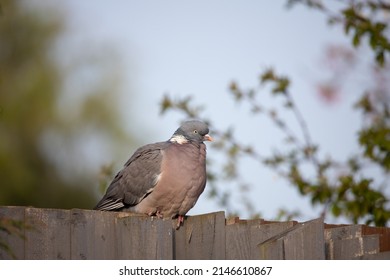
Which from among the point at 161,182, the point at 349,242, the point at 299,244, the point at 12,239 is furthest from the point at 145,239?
the point at 161,182

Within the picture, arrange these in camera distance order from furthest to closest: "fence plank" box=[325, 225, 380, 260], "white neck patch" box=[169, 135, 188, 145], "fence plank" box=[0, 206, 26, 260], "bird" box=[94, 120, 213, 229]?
"white neck patch" box=[169, 135, 188, 145]
"bird" box=[94, 120, 213, 229]
"fence plank" box=[325, 225, 380, 260]
"fence plank" box=[0, 206, 26, 260]

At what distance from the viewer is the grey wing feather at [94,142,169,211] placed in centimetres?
553

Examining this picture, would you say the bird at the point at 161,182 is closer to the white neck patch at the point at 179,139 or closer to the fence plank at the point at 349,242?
the white neck patch at the point at 179,139

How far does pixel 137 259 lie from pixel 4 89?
1045 cm

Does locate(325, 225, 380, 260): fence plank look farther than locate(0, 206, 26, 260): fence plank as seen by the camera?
Yes

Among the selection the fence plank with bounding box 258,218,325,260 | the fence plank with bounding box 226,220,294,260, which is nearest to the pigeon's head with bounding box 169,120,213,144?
the fence plank with bounding box 226,220,294,260

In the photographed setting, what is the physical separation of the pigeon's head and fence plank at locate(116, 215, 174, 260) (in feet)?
6.37

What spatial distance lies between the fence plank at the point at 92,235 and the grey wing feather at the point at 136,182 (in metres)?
1.61

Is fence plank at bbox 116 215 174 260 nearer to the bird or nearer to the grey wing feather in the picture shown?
the bird

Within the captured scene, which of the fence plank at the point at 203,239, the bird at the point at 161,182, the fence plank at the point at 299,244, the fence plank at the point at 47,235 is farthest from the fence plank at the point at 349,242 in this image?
the bird at the point at 161,182

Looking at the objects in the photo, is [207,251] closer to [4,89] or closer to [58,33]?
[4,89]

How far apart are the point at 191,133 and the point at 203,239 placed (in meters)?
1.88

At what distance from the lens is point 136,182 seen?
557 centimetres

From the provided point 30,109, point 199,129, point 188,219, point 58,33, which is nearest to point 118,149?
point 30,109
